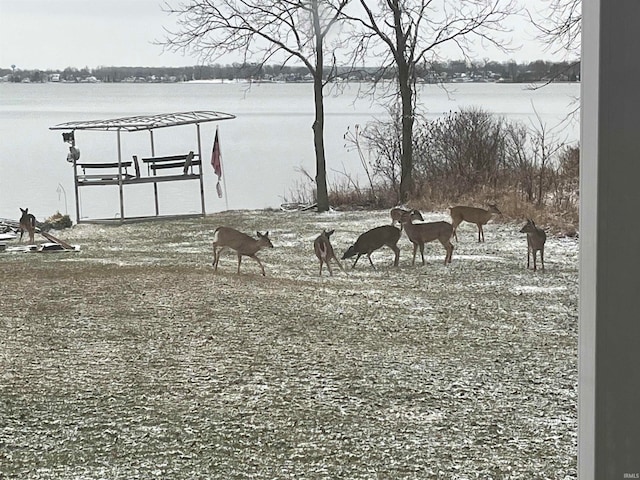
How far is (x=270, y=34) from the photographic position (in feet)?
21.9

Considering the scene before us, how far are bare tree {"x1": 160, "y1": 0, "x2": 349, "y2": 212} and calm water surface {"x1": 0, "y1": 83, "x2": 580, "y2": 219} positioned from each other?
54 cm

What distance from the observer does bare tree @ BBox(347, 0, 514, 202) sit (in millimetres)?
6383

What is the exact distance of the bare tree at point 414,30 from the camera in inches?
251

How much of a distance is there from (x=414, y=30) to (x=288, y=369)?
4.71 meters

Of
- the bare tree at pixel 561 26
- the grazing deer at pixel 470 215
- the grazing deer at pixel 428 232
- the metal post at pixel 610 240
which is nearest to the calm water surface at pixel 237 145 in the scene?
the bare tree at pixel 561 26

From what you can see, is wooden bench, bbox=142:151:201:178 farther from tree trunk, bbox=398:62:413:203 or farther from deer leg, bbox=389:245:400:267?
deer leg, bbox=389:245:400:267

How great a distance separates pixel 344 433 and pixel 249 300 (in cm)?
127

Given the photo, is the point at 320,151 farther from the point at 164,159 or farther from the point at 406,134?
the point at 164,159

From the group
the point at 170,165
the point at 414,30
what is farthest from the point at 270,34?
the point at 170,165

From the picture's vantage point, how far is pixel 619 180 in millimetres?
359

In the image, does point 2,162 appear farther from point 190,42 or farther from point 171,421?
point 171,421

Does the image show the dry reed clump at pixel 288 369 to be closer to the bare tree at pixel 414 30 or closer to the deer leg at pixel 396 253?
the deer leg at pixel 396 253

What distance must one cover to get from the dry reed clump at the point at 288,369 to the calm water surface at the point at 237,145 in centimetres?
237

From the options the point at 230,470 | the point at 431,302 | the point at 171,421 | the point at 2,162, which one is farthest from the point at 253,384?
the point at 2,162
